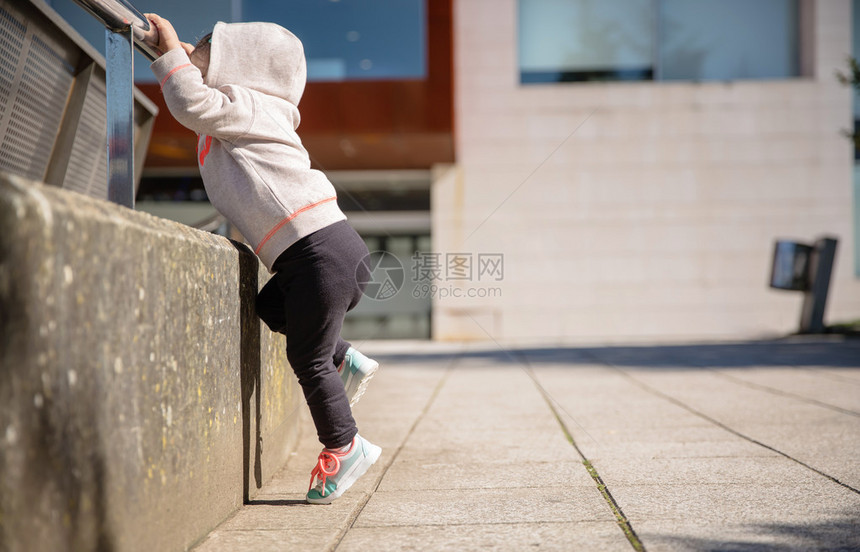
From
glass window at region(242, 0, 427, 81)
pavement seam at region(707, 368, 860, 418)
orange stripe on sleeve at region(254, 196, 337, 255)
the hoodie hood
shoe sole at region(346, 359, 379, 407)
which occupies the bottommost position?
pavement seam at region(707, 368, 860, 418)

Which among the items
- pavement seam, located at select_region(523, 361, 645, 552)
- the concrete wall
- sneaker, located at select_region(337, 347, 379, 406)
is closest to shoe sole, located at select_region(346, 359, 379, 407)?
sneaker, located at select_region(337, 347, 379, 406)

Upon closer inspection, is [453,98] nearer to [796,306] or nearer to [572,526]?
[796,306]

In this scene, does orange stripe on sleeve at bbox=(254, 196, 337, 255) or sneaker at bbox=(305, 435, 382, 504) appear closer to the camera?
orange stripe on sleeve at bbox=(254, 196, 337, 255)

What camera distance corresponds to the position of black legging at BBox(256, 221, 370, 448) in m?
2.37

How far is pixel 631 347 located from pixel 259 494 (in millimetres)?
8583

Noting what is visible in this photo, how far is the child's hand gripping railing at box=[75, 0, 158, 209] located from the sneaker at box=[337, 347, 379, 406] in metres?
0.88

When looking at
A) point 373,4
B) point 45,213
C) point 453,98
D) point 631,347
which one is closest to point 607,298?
point 631,347

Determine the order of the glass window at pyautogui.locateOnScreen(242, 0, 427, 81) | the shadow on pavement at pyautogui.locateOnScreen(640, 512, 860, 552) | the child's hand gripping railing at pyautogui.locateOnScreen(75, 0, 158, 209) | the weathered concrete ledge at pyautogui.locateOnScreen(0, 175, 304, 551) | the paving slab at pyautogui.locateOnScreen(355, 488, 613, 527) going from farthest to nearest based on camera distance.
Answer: the glass window at pyautogui.locateOnScreen(242, 0, 427, 81)
the paving slab at pyautogui.locateOnScreen(355, 488, 613, 527)
the child's hand gripping railing at pyautogui.locateOnScreen(75, 0, 158, 209)
the shadow on pavement at pyautogui.locateOnScreen(640, 512, 860, 552)
the weathered concrete ledge at pyautogui.locateOnScreen(0, 175, 304, 551)

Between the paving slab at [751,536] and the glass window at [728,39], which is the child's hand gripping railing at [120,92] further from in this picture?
the glass window at [728,39]

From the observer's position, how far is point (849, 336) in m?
11.3

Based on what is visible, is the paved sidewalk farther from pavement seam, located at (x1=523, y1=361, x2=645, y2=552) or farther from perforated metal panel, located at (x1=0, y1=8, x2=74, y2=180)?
perforated metal panel, located at (x1=0, y1=8, x2=74, y2=180)

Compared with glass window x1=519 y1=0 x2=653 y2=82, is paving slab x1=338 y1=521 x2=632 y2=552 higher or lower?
lower

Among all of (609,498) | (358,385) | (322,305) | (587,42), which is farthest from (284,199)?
(587,42)

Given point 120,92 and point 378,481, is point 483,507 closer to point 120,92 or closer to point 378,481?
point 378,481
